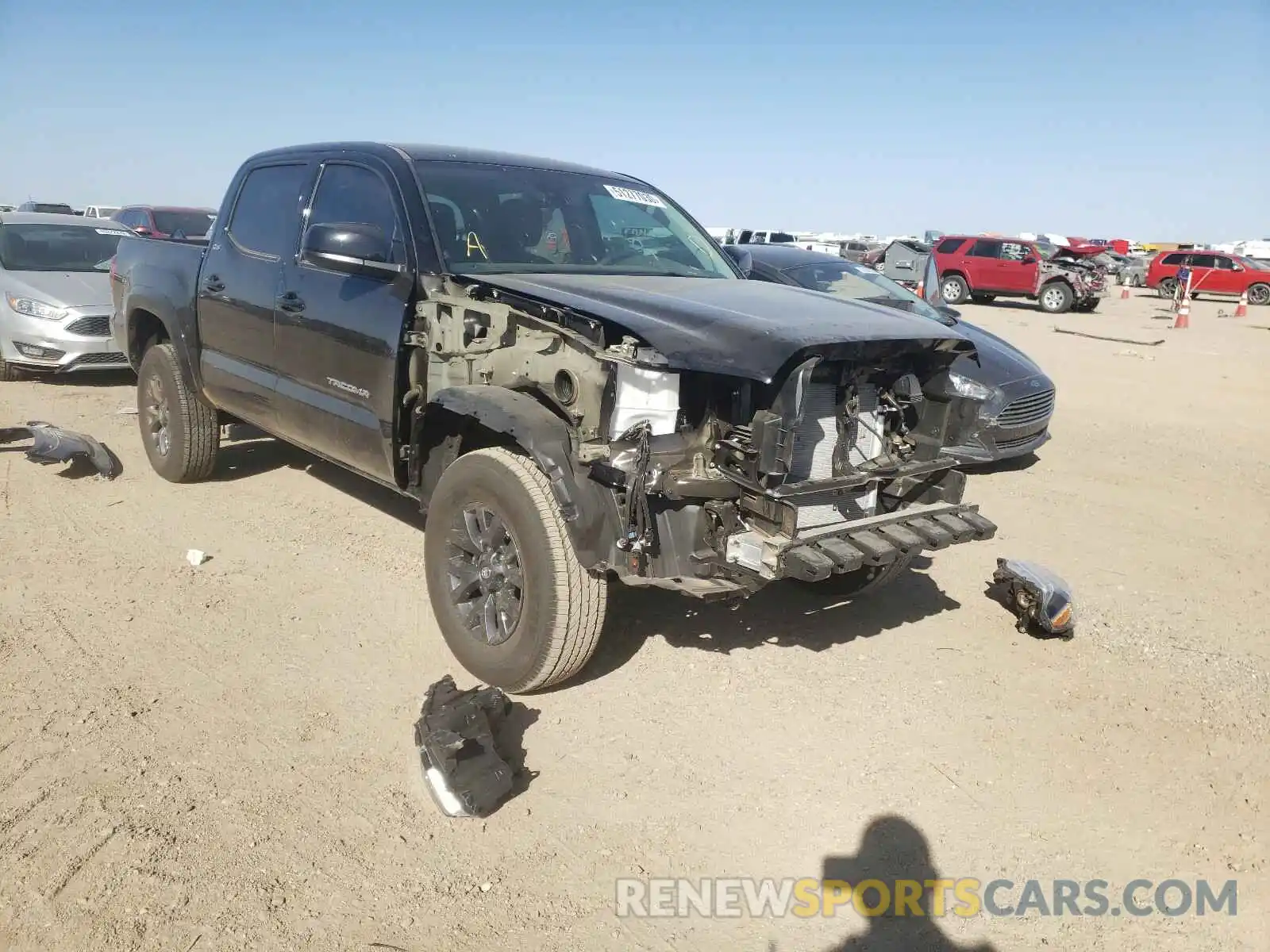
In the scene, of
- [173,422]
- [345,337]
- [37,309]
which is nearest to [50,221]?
[37,309]

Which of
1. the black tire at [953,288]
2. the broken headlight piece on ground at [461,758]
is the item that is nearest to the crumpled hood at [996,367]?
the broken headlight piece on ground at [461,758]

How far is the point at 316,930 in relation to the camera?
2.38 m

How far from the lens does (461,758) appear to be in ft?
9.56

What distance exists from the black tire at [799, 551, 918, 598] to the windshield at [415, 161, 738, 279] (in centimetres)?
164

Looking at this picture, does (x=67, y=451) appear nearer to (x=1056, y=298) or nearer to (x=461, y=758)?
(x=461, y=758)

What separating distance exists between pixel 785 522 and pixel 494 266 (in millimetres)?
1766

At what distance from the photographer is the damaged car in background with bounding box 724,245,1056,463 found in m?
6.97

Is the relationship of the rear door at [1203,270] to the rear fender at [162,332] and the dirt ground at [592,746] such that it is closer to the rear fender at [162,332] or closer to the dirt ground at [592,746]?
the dirt ground at [592,746]

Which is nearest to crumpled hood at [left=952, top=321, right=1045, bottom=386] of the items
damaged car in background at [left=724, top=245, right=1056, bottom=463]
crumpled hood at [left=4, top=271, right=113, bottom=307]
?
damaged car in background at [left=724, top=245, right=1056, bottom=463]

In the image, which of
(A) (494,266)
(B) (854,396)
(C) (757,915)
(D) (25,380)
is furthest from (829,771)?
(D) (25,380)

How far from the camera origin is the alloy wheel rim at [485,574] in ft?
11.3

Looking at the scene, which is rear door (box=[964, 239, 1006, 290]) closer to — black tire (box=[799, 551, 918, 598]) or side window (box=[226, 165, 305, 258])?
black tire (box=[799, 551, 918, 598])

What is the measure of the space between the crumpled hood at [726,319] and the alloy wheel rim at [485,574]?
895 millimetres

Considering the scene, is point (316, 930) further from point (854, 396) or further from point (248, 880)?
point (854, 396)
